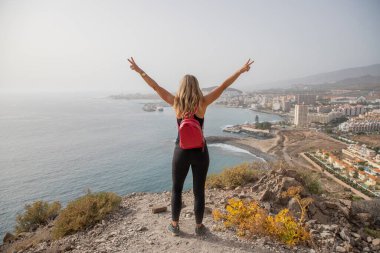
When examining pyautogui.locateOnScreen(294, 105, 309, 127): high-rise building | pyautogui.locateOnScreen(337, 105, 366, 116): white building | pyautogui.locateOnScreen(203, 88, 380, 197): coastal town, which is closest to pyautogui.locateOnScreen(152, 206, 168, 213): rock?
pyautogui.locateOnScreen(203, 88, 380, 197): coastal town

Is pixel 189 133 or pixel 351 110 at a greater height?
pixel 189 133

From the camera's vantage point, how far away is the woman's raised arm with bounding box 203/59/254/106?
2.56 m

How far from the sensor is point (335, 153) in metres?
31.2

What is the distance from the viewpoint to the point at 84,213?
4309 mm

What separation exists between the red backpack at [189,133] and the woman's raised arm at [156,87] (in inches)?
10.2

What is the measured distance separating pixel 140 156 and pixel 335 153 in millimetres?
22345

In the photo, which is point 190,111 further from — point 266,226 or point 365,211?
point 365,211

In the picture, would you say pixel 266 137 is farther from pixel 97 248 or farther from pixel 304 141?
pixel 97 248

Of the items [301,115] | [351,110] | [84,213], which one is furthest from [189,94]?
[351,110]

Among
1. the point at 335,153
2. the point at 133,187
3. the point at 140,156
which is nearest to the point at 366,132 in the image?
the point at 335,153

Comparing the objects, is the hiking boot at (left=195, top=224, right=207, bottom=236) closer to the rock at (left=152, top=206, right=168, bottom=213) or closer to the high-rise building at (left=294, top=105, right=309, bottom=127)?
the rock at (left=152, top=206, right=168, bottom=213)

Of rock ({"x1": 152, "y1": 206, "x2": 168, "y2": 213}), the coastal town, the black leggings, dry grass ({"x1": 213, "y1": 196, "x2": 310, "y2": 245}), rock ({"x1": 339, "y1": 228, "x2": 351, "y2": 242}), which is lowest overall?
the coastal town

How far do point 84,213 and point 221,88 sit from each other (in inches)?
125

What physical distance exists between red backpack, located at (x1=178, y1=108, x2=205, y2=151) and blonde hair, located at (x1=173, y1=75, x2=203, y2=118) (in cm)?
7
